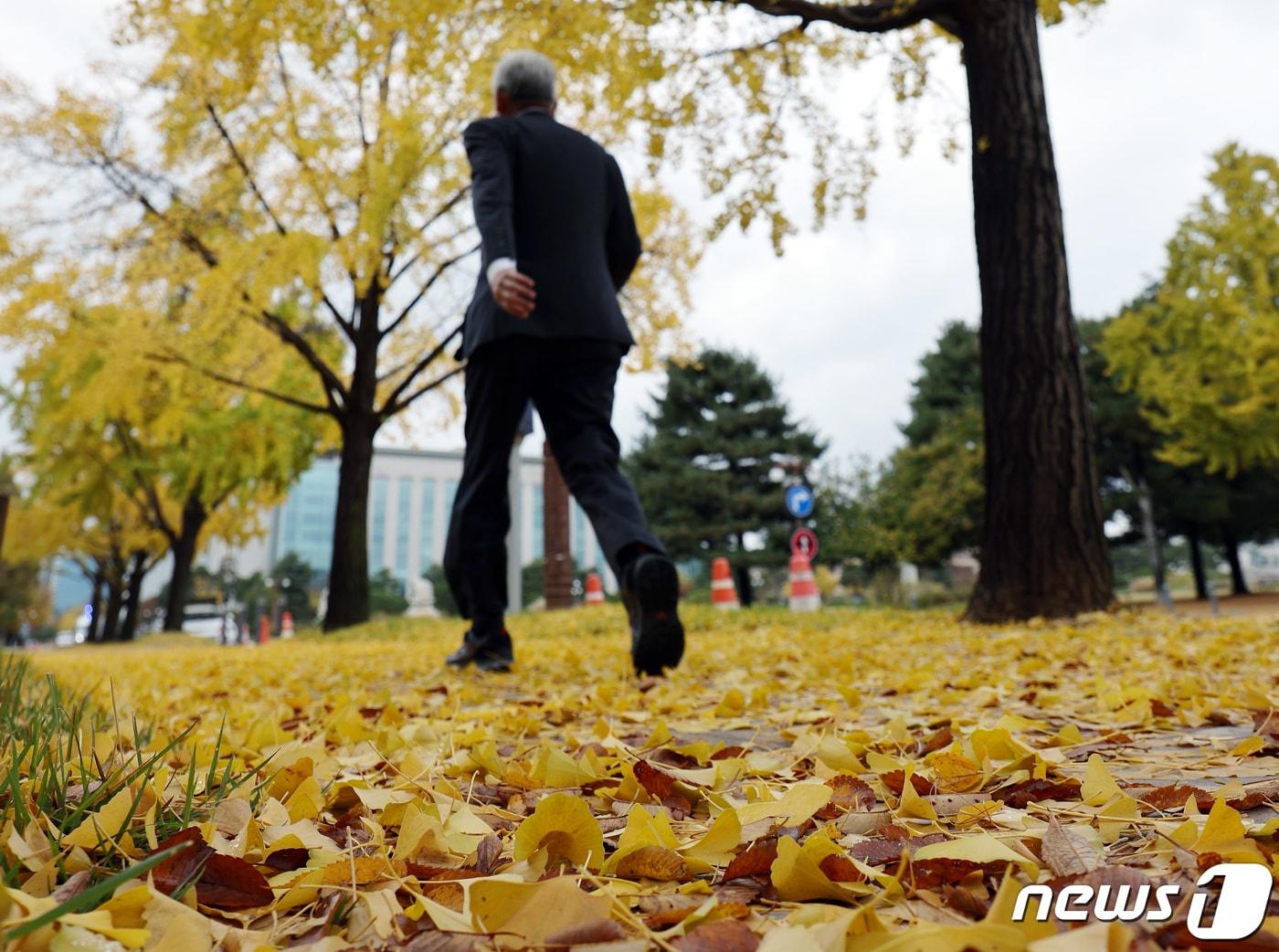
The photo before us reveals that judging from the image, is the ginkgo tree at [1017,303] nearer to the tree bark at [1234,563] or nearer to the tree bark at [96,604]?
the tree bark at [1234,563]

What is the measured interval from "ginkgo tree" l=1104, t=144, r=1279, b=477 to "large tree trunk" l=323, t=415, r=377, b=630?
1500cm

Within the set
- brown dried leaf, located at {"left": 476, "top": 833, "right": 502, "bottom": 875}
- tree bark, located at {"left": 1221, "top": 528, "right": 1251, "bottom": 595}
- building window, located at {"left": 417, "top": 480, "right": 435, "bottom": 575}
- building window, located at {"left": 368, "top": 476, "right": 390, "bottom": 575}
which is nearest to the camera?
brown dried leaf, located at {"left": 476, "top": 833, "right": 502, "bottom": 875}

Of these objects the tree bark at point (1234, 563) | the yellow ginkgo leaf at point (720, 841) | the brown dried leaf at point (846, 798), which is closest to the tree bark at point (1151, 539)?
the tree bark at point (1234, 563)

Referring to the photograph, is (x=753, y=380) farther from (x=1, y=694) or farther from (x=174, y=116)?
(x=1, y=694)

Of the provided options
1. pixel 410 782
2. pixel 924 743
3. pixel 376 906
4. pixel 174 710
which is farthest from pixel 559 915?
pixel 174 710

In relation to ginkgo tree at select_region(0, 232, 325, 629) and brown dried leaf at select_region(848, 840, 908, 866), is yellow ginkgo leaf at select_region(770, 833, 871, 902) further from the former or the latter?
ginkgo tree at select_region(0, 232, 325, 629)

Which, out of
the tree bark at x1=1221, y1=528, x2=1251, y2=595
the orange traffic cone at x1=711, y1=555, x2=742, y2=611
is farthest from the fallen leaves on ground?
the tree bark at x1=1221, y1=528, x2=1251, y2=595

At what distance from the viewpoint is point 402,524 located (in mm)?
72250

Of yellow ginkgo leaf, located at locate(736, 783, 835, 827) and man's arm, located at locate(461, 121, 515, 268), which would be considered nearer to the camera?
yellow ginkgo leaf, located at locate(736, 783, 835, 827)

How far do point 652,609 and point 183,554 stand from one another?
17.6m

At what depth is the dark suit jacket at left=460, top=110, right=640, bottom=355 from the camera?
2695mm

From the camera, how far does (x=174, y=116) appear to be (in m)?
8.70

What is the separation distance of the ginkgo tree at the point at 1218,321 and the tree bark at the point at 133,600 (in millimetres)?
22245

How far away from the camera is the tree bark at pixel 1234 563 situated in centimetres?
2233
